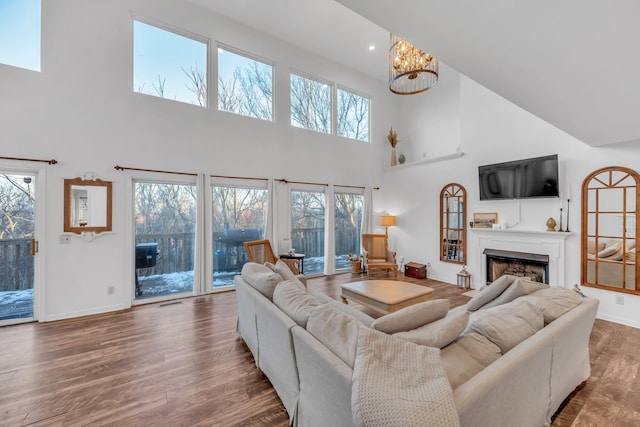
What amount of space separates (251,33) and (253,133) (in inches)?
76.6

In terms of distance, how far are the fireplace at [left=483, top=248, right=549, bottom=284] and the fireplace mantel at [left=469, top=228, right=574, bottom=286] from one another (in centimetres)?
6

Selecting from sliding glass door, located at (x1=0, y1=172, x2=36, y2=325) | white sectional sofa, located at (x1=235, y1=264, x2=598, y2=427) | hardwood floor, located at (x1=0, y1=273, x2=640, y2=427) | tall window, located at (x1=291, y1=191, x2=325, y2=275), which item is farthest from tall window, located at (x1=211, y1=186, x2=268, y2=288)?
white sectional sofa, located at (x1=235, y1=264, x2=598, y2=427)

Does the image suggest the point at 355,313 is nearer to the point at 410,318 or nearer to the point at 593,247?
the point at 410,318

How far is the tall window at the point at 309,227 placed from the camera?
587 centimetres

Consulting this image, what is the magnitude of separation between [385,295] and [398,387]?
2476mm

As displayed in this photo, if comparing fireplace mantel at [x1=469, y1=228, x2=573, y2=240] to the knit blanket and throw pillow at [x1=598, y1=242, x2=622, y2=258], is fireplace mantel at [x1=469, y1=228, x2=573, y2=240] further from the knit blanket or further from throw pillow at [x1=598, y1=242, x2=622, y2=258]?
the knit blanket

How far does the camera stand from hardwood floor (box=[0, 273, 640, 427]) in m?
1.88

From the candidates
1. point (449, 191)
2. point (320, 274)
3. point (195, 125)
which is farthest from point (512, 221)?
point (195, 125)

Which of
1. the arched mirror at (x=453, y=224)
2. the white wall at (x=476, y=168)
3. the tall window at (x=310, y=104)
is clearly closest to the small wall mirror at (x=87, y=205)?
the tall window at (x=310, y=104)

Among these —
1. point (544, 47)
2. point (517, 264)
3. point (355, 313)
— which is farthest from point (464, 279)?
point (544, 47)

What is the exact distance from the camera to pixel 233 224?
511cm

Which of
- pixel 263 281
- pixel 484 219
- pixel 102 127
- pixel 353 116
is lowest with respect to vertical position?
pixel 263 281

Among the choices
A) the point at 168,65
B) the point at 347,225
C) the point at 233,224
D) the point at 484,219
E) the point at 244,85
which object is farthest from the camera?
the point at 347,225

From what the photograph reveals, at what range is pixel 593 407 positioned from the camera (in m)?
1.96
